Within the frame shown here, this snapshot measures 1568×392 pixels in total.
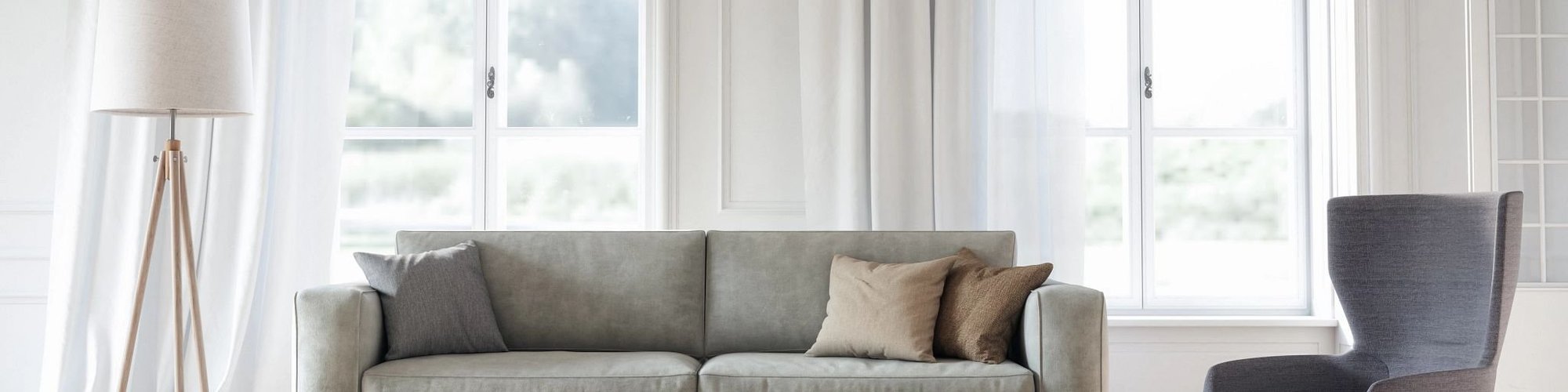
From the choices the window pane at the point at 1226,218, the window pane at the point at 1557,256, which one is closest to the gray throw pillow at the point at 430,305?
the window pane at the point at 1226,218

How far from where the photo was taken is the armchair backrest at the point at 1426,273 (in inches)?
71.4

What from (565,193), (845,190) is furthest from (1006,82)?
(565,193)

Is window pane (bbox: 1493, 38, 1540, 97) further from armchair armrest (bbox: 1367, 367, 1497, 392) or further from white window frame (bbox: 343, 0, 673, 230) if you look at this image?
white window frame (bbox: 343, 0, 673, 230)

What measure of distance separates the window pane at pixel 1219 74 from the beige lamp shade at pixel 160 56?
311cm

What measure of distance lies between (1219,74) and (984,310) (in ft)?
5.87

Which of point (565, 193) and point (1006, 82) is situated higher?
point (1006, 82)

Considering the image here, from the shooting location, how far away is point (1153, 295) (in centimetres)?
357

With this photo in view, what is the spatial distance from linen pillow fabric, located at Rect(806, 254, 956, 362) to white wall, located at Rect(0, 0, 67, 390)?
295 cm

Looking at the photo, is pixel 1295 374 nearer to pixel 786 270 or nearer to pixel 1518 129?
pixel 786 270

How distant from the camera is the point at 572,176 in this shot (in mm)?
3615

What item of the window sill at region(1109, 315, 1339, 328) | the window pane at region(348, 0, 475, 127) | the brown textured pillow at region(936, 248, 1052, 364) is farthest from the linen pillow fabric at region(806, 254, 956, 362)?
the window pane at region(348, 0, 475, 127)

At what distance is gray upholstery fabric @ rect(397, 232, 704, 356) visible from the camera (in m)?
2.69

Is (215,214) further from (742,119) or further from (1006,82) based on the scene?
(1006,82)

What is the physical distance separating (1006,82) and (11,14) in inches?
141
